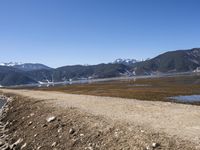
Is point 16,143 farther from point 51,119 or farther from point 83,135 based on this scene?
point 83,135

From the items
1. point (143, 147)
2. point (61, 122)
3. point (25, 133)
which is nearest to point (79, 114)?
point (61, 122)

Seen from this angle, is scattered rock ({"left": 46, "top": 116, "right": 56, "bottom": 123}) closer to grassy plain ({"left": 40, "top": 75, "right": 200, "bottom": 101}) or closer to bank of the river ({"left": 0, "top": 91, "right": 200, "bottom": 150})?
bank of the river ({"left": 0, "top": 91, "right": 200, "bottom": 150})

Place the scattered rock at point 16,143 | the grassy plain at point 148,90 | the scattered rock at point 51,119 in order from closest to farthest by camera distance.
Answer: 1. the scattered rock at point 16,143
2. the scattered rock at point 51,119
3. the grassy plain at point 148,90

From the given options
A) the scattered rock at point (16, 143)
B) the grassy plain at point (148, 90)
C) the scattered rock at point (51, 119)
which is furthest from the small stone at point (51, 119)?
the grassy plain at point (148, 90)

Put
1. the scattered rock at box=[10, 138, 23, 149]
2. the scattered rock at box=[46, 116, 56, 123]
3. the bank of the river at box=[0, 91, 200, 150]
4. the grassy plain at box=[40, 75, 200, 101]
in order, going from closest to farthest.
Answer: the bank of the river at box=[0, 91, 200, 150] → the scattered rock at box=[10, 138, 23, 149] → the scattered rock at box=[46, 116, 56, 123] → the grassy plain at box=[40, 75, 200, 101]

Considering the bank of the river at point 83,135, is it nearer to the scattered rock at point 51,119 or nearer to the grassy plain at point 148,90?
the scattered rock at point 51,119

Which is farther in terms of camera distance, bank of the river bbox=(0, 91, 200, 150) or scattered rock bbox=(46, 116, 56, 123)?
scattered rock bbox=(46, 116, 56, 123)

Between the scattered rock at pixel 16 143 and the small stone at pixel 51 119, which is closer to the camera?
the scattered rock at pixel 16 143

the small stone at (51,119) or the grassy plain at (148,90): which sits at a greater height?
the small stone at (51,119)

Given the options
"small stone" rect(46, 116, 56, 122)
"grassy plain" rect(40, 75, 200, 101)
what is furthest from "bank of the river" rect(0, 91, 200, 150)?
"grassy plain" rect(40, 75, 200, 101)

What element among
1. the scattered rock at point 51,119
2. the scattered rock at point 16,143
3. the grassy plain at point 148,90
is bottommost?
the scattered rock at point 16,143

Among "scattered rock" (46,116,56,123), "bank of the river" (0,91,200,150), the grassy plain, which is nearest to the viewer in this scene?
"bank of the river" (0,91,200,150)

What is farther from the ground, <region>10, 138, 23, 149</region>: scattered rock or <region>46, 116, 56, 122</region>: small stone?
<region>46, 116, 56, 122</region>: small stone

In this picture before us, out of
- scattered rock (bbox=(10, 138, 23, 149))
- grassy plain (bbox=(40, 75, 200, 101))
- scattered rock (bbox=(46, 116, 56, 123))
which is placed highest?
scattered rock (bbox=(46, 116, 56, 123))
